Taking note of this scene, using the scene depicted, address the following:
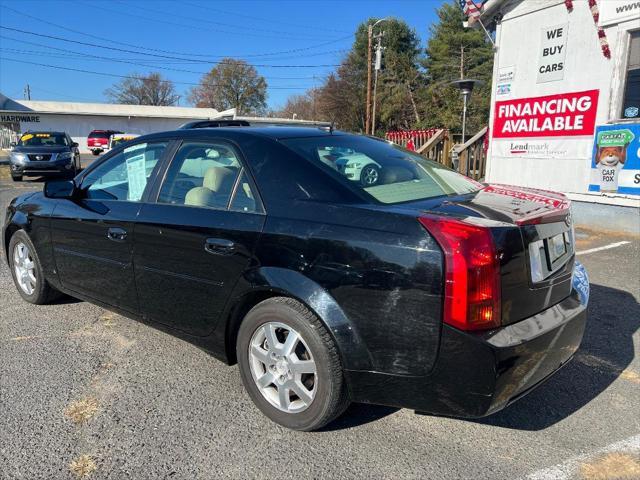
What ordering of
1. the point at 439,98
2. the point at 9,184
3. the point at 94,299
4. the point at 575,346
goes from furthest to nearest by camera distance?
1. the point at 439,98
2. the point at 9,184
3. the point at 94,299
4. the point at 575,346

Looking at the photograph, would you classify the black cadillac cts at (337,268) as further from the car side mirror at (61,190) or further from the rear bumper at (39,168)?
the rear bumper at (39,168)

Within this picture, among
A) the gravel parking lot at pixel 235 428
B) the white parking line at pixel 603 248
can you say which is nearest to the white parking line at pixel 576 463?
the gravel parking lot at pixel 235 428

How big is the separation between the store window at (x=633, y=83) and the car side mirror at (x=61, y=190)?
7938 millimetres

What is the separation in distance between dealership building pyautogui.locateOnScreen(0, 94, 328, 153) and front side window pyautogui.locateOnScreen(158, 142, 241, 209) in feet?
142

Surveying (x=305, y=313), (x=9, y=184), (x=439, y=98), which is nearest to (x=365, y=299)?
(x=305, y=313)

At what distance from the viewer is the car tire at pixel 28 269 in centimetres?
→ 441

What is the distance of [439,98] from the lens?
134ft

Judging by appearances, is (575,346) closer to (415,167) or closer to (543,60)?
(415,167)

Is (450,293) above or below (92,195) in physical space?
below

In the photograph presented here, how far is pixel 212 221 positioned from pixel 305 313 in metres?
0.83

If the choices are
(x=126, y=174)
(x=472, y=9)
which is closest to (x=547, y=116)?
(x=472, y=9)

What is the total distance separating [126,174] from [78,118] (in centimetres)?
4996

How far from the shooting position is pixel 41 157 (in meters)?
15.8

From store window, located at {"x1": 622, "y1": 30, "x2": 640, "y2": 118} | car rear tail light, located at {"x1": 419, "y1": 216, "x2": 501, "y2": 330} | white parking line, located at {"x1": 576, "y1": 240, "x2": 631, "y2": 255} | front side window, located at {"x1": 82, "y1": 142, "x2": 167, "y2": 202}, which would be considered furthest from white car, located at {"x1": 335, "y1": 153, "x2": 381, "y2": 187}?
store window, located at {"x1": 622, "y1": 30, "x2": 640, "y2": 118}
